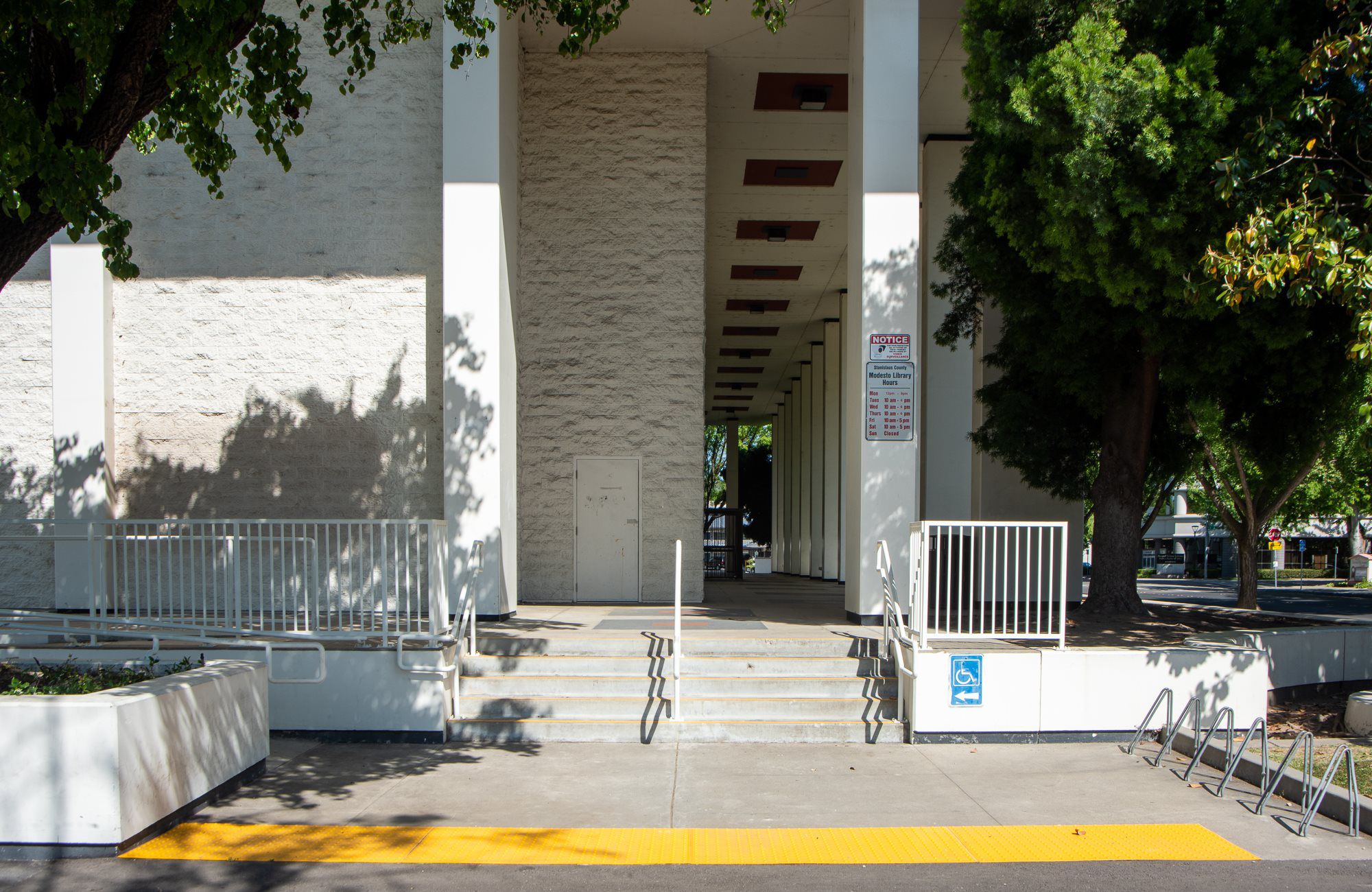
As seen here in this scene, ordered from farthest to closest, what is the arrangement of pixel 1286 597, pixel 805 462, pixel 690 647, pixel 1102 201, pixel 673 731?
pixel 1286 597 < pixel 805 462 < pixel 690 647 < pixel 1102 201 < pixel 673 731

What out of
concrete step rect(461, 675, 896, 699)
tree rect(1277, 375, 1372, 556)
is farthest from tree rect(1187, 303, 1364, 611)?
tree rect(1277, 375, 1372, 556)

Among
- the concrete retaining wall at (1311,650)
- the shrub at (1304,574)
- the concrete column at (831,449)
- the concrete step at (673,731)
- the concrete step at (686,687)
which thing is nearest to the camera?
the concrete step at (673,731)

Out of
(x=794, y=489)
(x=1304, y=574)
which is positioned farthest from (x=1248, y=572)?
(x=1304, y=574)

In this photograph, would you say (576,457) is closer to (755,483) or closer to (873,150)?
(873,150)

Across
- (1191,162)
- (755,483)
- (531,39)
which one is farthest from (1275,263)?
(755,483)

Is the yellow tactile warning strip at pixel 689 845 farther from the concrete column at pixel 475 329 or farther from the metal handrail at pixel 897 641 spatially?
the concrete column at pixel 475 329

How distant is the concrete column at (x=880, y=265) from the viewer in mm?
10930

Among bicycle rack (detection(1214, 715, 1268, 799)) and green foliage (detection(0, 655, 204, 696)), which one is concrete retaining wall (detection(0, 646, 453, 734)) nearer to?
green foliage (detection(0, 655, 204, 696))

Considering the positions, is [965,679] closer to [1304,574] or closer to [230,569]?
[230,569]

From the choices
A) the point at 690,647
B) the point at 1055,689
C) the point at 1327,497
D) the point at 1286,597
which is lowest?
the point at 1286,597

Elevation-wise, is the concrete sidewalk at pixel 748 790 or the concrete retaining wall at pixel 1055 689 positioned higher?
the concrete retaining wall at pixel 1055 689

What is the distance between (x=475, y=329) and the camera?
11.0m

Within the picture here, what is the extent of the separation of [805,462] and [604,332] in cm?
1915

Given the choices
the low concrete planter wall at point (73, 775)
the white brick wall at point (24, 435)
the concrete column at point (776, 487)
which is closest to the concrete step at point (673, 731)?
the low concrete planter wall at point (73, 775)
